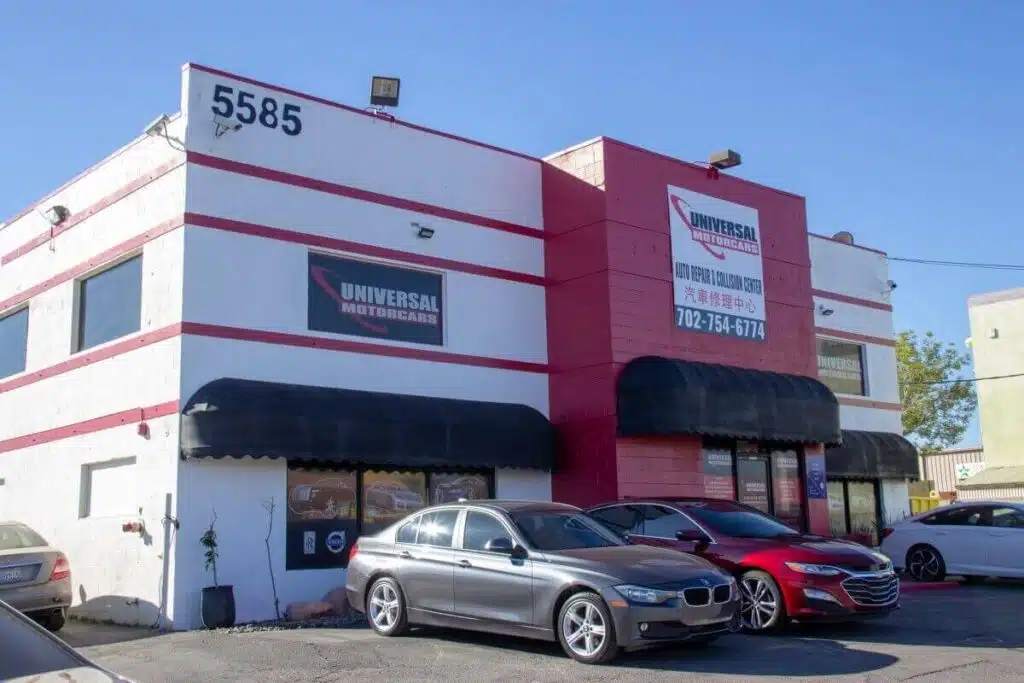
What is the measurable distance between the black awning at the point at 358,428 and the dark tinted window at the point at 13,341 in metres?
6.60

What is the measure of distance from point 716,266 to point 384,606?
1027cm

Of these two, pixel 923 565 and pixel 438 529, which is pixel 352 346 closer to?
pixel 438 529

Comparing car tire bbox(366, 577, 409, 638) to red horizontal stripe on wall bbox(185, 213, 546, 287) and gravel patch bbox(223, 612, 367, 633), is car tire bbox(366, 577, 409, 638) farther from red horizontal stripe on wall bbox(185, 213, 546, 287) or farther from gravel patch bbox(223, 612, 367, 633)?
red horizontal stripe on wall bbox(185, 213, 546, 287)

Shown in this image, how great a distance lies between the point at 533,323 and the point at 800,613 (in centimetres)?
842

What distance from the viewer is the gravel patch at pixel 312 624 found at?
12.9 meters

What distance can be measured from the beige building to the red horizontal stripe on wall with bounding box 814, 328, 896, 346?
9.24 meters

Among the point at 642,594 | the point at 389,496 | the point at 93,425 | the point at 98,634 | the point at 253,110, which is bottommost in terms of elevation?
the point at 98,634

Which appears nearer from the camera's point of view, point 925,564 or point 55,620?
point 55,620

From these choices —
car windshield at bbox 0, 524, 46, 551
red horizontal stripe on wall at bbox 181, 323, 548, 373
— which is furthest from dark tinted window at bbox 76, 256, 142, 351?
car windshield at bbox 0, 524, 46, 551

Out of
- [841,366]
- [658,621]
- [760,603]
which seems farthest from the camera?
[841,366]

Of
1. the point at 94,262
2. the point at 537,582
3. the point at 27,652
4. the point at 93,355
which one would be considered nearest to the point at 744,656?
the point at 537,582

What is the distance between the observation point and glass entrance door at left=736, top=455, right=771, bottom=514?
18.9m

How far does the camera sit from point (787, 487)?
64.8 ft

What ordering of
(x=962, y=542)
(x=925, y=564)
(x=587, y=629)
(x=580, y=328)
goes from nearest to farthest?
(x=587, y=629) < (x=962, y=542) < (x=580, y=328) < (x=925, y=564)
